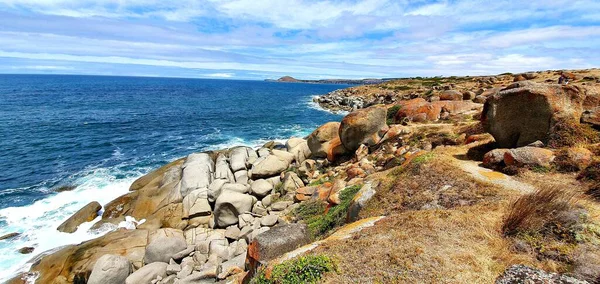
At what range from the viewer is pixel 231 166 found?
82.8 feet

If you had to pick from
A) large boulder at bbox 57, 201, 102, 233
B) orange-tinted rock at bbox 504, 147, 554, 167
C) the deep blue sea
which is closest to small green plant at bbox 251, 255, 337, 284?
orange-tinted rock at bbox 504, 147, 554, 167

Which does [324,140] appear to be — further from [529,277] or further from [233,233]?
[529,277]

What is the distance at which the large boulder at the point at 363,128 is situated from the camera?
21328mm

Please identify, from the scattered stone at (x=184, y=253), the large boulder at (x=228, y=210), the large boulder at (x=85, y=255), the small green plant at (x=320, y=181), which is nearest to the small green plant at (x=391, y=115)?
the small green plant at (x=320, y=181)

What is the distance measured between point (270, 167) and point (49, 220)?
50.8 ft

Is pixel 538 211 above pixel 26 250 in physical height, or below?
above

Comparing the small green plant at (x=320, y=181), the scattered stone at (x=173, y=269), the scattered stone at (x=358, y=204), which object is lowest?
the scattered stone at (x=173, y=269)

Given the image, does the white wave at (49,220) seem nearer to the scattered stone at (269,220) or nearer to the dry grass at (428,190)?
A: the scattered stone at (269,220)

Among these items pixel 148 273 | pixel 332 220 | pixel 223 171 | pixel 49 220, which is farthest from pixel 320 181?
pixel 49 220

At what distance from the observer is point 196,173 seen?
22281 millimetres

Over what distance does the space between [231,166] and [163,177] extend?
5.42 metres

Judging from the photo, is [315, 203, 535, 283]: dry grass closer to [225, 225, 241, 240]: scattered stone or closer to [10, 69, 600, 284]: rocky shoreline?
[10, 69, 600, 284]: rocky shoreline

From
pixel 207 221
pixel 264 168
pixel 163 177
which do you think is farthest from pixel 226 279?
pixel 163 177

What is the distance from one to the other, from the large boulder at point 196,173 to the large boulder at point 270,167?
11.9 ft
